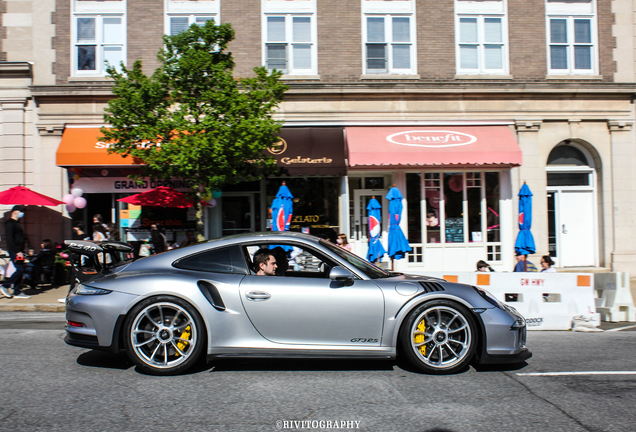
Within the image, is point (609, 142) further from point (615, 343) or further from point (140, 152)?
point (140, 152)

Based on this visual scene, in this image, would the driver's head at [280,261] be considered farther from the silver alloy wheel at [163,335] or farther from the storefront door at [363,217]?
the storefront door at [363,217]

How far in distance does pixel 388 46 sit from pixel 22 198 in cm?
1065

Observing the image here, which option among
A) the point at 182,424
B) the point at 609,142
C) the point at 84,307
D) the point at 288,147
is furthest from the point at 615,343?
the point at 609,142

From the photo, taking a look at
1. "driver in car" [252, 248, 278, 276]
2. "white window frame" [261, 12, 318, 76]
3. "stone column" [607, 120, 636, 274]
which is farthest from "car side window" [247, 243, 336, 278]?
"stone column" [607, 120, 636, 274]

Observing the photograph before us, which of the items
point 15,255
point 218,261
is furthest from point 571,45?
point 15,255

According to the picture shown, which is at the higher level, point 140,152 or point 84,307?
point 140,152

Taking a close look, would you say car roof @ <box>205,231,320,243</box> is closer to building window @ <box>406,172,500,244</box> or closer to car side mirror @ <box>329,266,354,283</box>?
car side mirror @ <box>329,266,354,283</box>

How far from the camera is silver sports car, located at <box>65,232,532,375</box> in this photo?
4527 millimetres

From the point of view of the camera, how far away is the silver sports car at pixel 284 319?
4527mm

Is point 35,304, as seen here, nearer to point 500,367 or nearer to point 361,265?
point 361,265

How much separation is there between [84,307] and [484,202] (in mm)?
12215

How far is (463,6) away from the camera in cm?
1452

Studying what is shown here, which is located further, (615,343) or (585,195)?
(585,195)

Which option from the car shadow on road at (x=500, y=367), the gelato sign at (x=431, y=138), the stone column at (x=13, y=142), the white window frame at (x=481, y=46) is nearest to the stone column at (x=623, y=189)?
the white window frame at (x=481, y=46)
